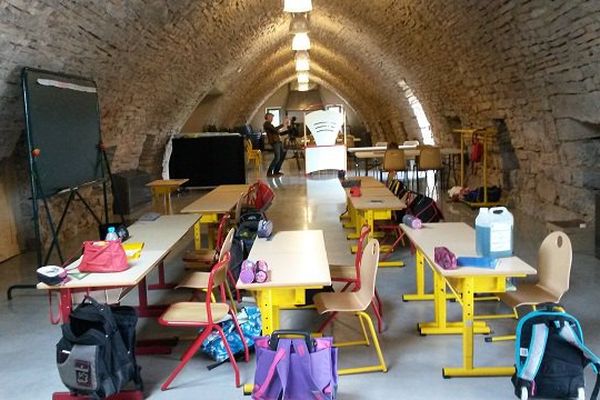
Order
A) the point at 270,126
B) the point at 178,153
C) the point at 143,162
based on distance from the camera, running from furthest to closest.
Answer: the point at 270,126, the point at 178,153, the point at 143,162

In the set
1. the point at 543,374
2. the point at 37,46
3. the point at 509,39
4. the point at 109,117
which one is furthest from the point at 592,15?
the point at 109,117

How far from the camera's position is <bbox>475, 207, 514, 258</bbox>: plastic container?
11.7ft

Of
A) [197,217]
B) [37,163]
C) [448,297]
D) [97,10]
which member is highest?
[97,10]

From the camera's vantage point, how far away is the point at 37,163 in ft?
17.9

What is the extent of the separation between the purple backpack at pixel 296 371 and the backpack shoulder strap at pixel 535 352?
0.98 meters

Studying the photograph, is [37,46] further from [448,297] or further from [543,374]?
[543,374]

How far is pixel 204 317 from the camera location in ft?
12.0

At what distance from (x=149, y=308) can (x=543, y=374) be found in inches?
119

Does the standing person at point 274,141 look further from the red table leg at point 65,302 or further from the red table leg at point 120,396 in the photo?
the red table leg at point 120,396

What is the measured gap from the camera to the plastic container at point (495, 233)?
11.7 feet

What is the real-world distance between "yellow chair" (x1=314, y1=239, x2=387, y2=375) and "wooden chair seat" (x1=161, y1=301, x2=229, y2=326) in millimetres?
589

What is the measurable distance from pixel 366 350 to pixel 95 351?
5.79 feet

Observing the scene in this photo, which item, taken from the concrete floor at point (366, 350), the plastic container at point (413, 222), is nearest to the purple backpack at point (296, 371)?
the concrete floor at point (366, 350)

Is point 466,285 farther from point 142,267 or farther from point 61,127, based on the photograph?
point 61,127
